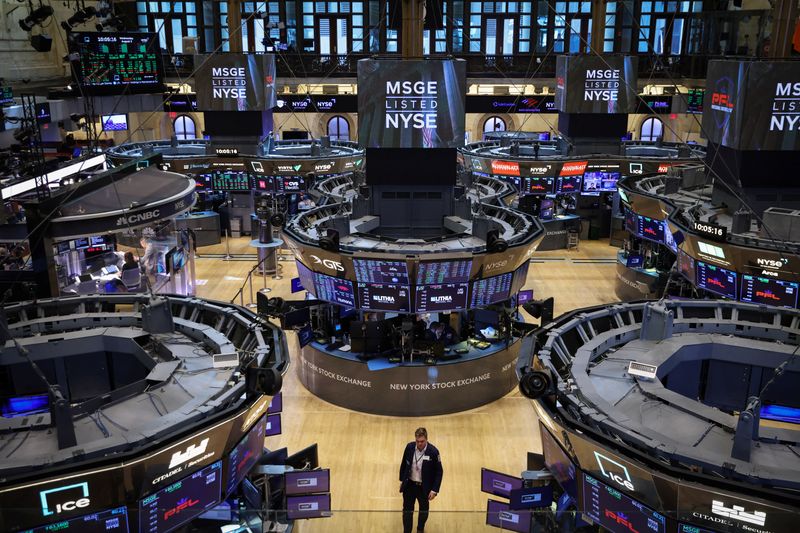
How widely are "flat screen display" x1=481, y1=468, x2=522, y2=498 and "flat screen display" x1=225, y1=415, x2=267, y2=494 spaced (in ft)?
8.26

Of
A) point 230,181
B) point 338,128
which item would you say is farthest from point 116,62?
point 338,128

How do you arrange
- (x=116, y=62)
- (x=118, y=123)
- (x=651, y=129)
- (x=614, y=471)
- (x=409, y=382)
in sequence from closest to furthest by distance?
1. (x=614, y=471)
2. (x=409, y=382)
3. (x=116, y=62)
4. (x=118, y=123)
5. (x=651, y=129)

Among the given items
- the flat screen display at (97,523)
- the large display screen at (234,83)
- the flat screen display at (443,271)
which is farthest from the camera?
the large display screen at (234,83)

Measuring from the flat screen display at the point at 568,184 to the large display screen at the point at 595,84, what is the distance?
2.24 metres

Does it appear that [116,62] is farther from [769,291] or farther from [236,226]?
[769,291]

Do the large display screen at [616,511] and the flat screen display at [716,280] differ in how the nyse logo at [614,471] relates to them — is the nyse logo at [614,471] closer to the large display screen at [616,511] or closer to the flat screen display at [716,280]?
the large display screen at [616,511]

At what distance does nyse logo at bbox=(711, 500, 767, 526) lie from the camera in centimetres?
611

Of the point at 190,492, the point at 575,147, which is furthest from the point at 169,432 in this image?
the point at 575,147

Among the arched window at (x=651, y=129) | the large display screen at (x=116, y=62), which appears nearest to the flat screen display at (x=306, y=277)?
the large display screen at (x=116, y=62)

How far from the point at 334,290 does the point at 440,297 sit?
2.02 metres

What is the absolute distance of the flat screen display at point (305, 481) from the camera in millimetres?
8562

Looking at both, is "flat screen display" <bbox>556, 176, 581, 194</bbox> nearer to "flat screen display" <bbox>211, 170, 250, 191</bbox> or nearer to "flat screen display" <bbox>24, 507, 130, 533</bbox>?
"flat screen display" <bbox>211, 170, 250, 191</bbox>

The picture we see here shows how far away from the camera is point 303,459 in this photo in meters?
10.2

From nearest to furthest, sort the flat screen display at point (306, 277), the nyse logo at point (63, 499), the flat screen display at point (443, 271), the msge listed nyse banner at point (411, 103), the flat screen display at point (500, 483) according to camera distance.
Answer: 1. the nyse logo at point (63, 499)
2. the flat screen display at point (500, 483)
3. the flat screen display at point (443, 271)
4. the msge listed nyse banner at point (411, 103)
5. the flat screen display at point (306, 277)
